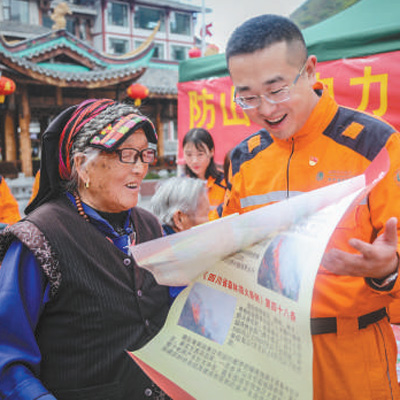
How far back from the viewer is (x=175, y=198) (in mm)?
1771

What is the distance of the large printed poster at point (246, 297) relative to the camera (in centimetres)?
59

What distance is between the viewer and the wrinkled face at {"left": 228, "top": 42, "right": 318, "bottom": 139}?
1031mm

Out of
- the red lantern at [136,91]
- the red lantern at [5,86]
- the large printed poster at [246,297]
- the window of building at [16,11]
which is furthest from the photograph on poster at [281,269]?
the window of building at [16,11]

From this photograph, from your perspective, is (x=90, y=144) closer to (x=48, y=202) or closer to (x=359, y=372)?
(x=48, y=202)

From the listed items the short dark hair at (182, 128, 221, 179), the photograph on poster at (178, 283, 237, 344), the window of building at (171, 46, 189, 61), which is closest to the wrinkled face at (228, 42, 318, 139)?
the photograph on poster at (178, 283, 237, 344)

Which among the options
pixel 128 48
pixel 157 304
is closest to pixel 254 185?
pixel 157 304

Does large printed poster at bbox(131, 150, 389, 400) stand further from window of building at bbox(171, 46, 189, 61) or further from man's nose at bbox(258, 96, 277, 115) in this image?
window of building at bbox(171, 46, 189, 61)

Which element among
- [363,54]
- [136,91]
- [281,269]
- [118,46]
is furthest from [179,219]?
[118,46]

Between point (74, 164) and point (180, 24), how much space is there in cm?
2903

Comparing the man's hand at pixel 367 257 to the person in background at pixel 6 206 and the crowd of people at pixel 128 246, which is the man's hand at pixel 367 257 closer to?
the crowd of people at pixel 128 246

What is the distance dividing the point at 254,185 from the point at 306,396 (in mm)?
819

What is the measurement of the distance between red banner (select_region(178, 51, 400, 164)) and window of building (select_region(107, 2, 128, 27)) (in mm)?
24006

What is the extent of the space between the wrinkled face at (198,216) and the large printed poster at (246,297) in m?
0.99

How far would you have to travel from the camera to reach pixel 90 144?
1164 mm
